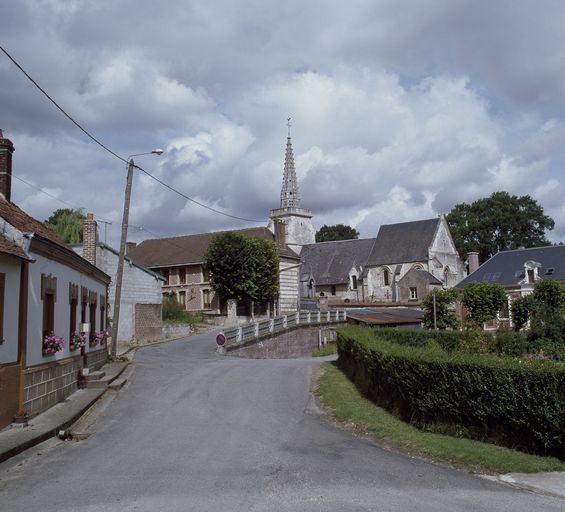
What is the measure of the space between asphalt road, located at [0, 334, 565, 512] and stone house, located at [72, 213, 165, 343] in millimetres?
20920

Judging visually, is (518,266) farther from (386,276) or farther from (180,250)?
(180,250)

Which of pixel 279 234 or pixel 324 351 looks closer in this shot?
pixel 324 351

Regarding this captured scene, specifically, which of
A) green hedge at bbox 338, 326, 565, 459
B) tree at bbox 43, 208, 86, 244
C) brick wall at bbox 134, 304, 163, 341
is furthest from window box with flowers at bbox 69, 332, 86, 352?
tree at bbox 43, 208, 86, 244

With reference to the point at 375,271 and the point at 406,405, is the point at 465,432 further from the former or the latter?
the point at 375,271

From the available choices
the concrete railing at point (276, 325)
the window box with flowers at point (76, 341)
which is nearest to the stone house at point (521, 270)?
the concrete railing at point (276, 325)

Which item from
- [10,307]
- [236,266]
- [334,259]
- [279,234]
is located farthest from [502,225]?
[10,307]

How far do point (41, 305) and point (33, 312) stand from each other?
0.72 meters

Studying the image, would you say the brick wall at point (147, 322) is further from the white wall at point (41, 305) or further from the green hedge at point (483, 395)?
the green hedge at point (483, 395)

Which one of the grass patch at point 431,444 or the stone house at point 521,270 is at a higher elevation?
the stone house at point 521,270

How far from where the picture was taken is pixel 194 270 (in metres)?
61.3

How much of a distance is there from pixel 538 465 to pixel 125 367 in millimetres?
16996

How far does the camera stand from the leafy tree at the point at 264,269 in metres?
53.0

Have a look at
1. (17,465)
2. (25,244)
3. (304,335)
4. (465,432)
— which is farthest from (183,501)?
(304,335)

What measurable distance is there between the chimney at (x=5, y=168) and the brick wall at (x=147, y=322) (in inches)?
828
